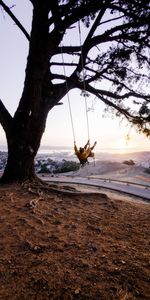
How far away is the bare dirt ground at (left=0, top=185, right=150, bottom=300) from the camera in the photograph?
3.31m

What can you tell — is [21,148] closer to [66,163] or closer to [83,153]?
[83,153]

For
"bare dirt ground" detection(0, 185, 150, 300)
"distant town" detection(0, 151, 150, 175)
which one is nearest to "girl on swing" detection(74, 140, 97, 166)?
"bare dirt ground" detection(0, 185, 150, 300)

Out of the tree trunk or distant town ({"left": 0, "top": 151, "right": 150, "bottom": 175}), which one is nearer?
the tree trunk

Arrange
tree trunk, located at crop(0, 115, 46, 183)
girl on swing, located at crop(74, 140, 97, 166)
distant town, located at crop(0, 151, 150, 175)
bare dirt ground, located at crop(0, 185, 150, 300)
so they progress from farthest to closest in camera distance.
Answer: distant town, located at crop(0, 151, 150, 175) → tree trunk, located at crop(0, 115, 46, 183) → girl on swing, located at crop(74, 140, 97, 166) → bare dirt ground, located at crop(0, 185, 150, 300)

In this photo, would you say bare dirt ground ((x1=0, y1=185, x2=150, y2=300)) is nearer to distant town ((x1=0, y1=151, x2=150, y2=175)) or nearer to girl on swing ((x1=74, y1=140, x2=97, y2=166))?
girl on swing ((x1=74, y1=140, x2=97, y2=166))

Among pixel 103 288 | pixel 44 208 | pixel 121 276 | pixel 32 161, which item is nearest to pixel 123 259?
pixel 121 276

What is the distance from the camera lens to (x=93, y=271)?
3.68 meters

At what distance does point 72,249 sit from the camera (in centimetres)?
431

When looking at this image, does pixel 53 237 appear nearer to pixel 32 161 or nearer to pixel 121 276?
pixel 121 276

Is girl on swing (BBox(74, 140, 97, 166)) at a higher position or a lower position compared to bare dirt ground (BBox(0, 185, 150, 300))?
higher

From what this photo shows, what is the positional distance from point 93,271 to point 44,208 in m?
2.80

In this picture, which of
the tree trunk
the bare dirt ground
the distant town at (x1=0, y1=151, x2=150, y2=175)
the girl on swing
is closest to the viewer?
the bare dirt ground

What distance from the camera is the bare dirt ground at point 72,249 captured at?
10.9ft

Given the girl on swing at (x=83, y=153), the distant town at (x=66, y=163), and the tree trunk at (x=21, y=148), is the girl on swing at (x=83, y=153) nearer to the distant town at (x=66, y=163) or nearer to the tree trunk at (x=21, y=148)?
the tree trunk at (x=21, y=148)
